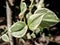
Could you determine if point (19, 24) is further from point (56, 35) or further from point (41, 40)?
point (56, 35)

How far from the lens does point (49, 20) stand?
1.31 ft

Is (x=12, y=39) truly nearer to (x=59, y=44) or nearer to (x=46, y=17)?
(x=46, y=17)

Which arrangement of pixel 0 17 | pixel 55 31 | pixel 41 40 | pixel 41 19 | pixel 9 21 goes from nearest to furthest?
1. pixel 41 19
2. pixel 9 21
3. pixel 41 40
4. pixel 0 17
5. pixel 55 31

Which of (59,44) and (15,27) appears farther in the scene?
(59,44)

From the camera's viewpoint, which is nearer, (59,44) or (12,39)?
(12,39)

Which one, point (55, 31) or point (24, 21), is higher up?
point (24, 21)

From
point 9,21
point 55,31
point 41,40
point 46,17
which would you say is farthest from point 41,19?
point 55,31

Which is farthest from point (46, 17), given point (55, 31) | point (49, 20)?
point (55, 31)

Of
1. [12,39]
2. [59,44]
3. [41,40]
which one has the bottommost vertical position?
[59,44]

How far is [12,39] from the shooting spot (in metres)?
0.49

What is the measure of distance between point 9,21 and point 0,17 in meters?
0.93

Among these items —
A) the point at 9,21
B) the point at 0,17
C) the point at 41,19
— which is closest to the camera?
the point at 41,19

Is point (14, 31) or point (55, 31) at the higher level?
point (14, 31)

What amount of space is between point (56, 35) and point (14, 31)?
4.37ft
